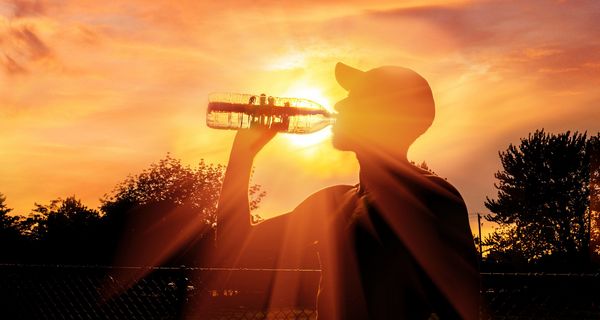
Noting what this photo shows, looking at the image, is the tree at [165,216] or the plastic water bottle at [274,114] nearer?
the plastic water bottle at [274,114]

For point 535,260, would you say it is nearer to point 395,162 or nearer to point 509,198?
point 509,198

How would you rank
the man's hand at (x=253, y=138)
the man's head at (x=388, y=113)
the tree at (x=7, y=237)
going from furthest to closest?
1. the tree at (x=7, y=237)
2. the man's hand at (x=253, y=138)
3. the man's head at (x=388, y=113)

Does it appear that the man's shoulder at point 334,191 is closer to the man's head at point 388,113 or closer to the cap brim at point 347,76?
the man's head at point 388,113

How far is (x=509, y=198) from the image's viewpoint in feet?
170

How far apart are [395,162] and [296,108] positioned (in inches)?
28.2

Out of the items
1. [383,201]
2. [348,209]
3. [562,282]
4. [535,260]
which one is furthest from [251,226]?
[535,260]

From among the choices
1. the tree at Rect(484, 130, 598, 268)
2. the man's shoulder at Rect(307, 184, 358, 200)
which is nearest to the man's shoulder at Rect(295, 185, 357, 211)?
the man's shoulder at Rect(307, 184, 358, 200)

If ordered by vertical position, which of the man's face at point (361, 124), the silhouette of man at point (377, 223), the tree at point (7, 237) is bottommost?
the tree at point (7, 237)

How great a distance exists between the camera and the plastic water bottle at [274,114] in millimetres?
2461

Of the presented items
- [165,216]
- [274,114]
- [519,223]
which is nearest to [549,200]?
[519,223]

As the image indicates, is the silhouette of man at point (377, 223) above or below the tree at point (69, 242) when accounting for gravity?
above

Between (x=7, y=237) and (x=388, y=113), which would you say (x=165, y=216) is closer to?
(x=7, y=237)

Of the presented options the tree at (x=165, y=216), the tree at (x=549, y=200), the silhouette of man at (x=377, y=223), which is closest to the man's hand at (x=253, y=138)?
the silhouette of man at (x=377, y=223)

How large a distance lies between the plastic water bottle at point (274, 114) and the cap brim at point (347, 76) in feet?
0.55
